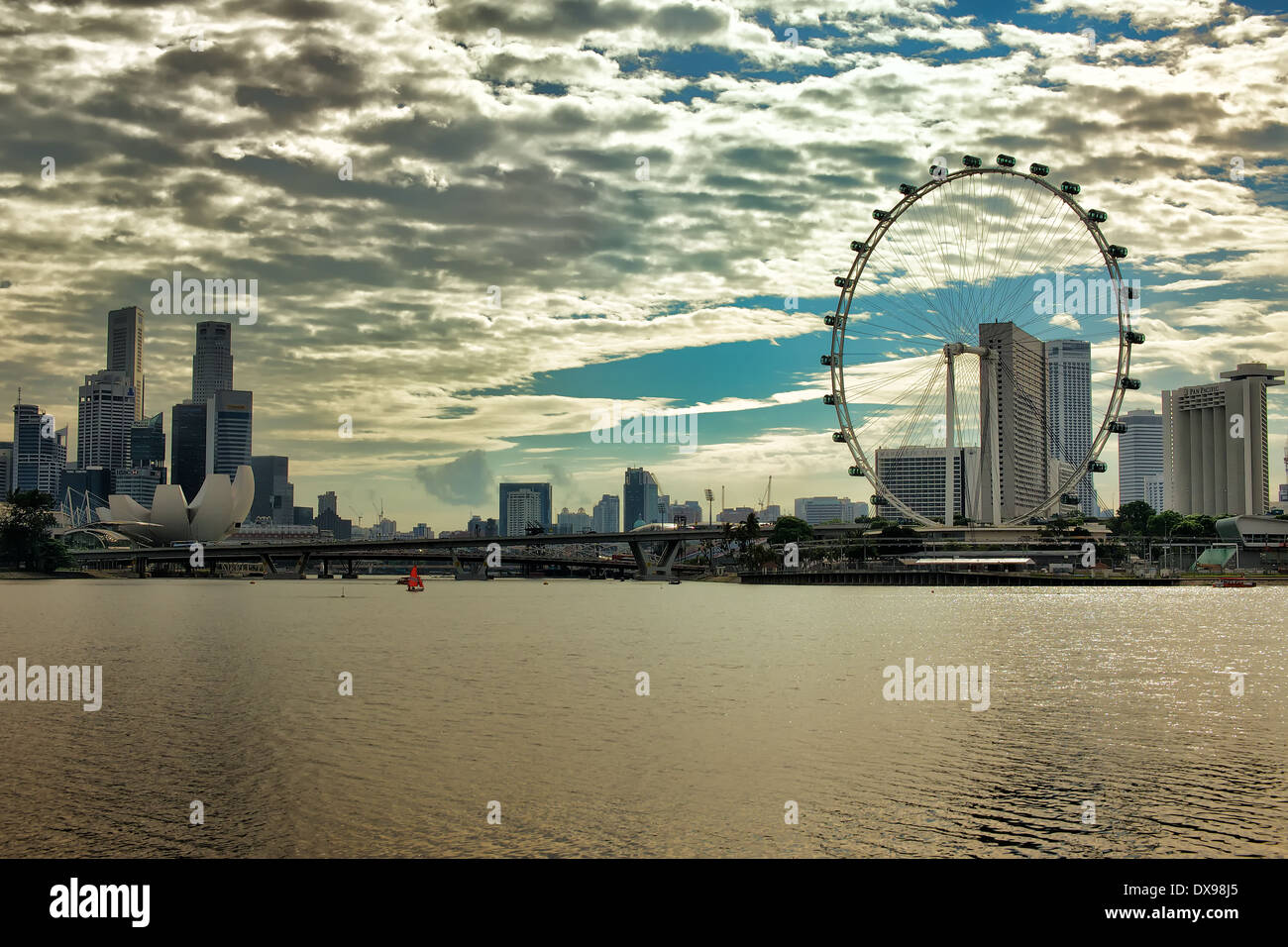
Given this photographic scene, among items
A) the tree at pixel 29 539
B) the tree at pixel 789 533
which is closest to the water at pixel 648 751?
the tree at pixel 789 533

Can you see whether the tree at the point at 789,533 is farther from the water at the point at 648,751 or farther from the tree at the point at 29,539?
the water at the point at 648,751

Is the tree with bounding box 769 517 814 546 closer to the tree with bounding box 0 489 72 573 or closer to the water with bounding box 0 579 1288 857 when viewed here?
the tree with bounding box 0 489 72 573

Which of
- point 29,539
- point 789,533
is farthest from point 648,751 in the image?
point 29,539

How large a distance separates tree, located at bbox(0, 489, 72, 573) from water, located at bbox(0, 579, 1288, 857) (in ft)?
485

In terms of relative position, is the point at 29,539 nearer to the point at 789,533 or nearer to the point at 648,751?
the point at 789,533

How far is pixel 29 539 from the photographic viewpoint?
188 m

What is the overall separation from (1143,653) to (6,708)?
152ft

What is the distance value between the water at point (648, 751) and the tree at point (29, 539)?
147927 mm
